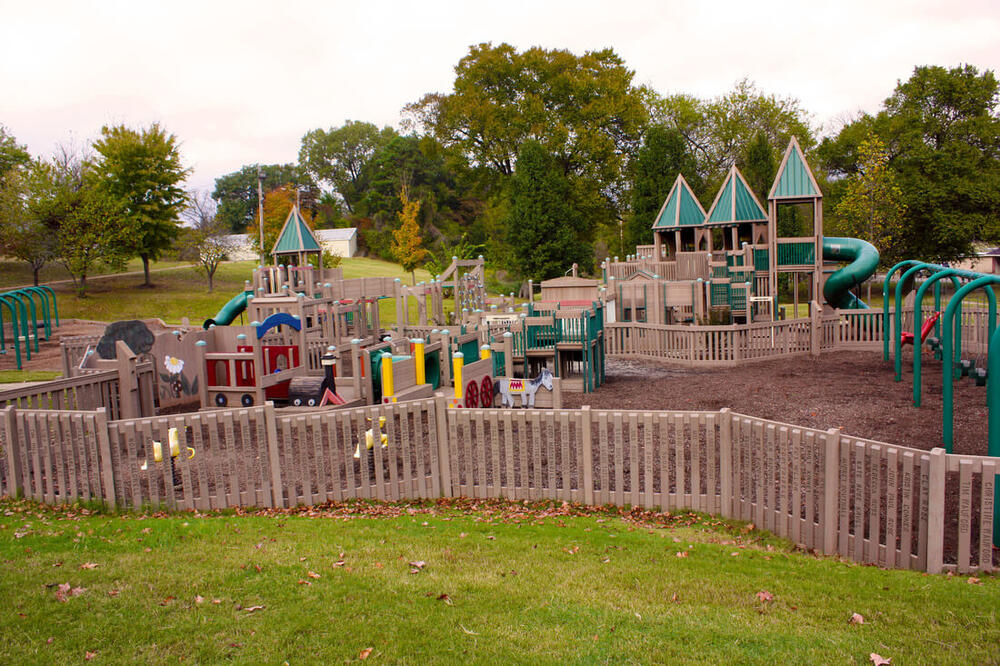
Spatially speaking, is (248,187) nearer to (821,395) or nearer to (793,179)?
(793,179)

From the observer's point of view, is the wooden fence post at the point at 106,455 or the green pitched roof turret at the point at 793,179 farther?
the green pitched roof turret at the point at 793,179

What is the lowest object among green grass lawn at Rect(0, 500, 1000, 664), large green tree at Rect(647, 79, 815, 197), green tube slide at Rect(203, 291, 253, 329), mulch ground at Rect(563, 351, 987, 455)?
mulch ground at Rect(563, 351, 987, 455)

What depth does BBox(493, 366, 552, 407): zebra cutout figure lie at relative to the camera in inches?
563

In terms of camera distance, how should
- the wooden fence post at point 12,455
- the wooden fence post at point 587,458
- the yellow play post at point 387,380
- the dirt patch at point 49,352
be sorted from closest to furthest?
the wooden fence post at point 587,458 → the wooden fence post at point 12,455 → the yellow play post at point 387,380 → the dirt patch at point 49,352

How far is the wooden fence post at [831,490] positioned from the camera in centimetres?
704

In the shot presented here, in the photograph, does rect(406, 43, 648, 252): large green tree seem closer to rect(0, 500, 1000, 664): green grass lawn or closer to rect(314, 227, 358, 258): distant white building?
rect(314, 227, 358, 258): distant white building

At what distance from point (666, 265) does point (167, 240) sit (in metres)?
32.2

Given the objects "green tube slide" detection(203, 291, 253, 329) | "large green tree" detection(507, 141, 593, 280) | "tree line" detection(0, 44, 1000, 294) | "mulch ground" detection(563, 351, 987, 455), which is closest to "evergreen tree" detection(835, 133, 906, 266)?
"tree line" detection(0, 44, 1000, 294)

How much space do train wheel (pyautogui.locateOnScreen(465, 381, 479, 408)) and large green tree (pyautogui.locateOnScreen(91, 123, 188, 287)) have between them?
123ft

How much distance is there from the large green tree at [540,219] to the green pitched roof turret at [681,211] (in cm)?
1761

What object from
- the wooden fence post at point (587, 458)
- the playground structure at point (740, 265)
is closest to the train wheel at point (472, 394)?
the wooden fence post at point (587, 458)

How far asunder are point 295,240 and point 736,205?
56.2 feet

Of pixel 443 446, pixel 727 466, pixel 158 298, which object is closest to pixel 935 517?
pixel 727 466

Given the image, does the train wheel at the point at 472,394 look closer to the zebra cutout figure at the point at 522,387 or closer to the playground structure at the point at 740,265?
the zebra cutout figure at the point at 522,387
